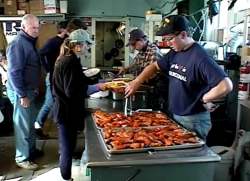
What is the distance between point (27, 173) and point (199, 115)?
192 centimetres

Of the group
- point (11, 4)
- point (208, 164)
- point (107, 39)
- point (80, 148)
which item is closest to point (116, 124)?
point (208, 164)

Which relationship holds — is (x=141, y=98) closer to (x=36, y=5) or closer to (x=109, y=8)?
(x=36, y=5)

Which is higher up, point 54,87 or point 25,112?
point 54,87

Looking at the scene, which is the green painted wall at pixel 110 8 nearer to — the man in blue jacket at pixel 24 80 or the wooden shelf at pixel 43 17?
the wooden shelf at pixel 43 17

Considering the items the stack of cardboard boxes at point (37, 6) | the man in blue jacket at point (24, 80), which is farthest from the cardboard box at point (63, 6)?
the man in blue jacket at point (24, 80)

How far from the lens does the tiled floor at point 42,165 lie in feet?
9.48

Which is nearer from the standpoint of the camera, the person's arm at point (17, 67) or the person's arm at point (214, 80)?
the person's arm at point (214, 80)

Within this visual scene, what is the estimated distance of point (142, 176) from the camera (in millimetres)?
1441

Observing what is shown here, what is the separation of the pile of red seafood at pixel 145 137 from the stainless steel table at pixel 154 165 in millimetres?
63

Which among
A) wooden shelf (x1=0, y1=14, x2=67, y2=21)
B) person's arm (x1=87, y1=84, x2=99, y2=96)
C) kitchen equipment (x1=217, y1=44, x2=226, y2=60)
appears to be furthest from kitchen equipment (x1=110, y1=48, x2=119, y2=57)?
person's arm (x1=87, y1=84, x2=99, y2=96)

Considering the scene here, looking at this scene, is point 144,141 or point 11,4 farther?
point 11,4

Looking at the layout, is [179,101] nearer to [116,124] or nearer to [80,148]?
[116,124]

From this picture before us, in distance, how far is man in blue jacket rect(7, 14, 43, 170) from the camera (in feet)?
9.36

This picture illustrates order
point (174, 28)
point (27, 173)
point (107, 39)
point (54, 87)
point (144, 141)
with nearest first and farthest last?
point (144, 141), point (174, 28), point (54, 87), point (27, 173), point (107, 39)
